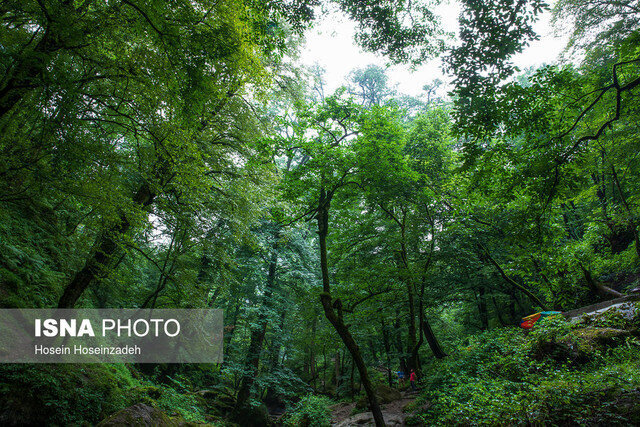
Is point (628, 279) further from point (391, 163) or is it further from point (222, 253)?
point (222, 253)

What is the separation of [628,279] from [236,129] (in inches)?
542

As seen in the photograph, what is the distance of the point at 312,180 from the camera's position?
6664 mm

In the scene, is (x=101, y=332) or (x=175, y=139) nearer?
(x=175, y=139)

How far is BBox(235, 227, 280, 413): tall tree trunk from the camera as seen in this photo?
1088 centimetres

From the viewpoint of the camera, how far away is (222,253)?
24.1ft

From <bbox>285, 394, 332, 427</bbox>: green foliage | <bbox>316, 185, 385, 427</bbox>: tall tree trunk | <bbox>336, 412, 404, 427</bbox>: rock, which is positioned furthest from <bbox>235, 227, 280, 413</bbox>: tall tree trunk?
<bbox>316, 185, 385, 427</bbox>: tall tree trunk

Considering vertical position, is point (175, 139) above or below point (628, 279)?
above

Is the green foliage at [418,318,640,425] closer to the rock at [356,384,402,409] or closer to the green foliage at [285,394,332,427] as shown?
the rock at [356,384,402,409]

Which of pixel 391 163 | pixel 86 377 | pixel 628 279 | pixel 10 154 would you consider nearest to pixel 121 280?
pixel 86 377

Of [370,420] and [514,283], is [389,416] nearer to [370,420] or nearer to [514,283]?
[370,420]

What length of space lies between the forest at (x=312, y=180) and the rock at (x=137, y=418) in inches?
1.1

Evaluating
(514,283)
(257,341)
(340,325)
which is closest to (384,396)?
(257,341)

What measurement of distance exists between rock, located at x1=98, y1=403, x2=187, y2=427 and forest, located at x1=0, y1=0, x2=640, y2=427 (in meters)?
0.03

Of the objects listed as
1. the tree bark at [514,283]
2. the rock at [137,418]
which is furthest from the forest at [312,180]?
the tree bark at [514,283]
